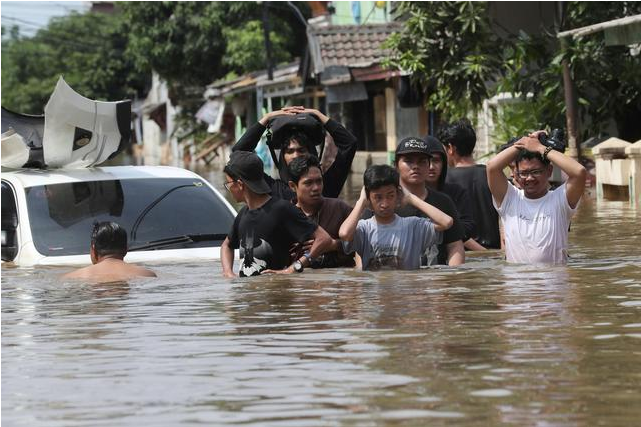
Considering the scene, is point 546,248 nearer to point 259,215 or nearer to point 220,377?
point 259,215

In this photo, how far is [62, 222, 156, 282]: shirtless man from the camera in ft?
30.0

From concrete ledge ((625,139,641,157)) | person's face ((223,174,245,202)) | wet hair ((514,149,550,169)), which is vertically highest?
concrete ledge ((625,139,641,157))

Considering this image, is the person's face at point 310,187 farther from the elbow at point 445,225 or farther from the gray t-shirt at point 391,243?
the elbow at point 445,225

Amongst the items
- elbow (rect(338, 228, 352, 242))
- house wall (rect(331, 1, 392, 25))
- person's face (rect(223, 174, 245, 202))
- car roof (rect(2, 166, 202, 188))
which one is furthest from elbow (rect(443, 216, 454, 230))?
house wall (rect(331, 1, 392, 25))

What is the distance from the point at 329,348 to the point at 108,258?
3161mm

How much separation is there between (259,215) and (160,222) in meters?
2.22

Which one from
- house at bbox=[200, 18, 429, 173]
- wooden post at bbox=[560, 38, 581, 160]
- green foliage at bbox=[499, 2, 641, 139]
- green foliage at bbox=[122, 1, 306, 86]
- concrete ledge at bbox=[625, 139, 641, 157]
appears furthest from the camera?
green foliage at bbox=[122, 1, 306, 86]

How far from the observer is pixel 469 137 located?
9.82m

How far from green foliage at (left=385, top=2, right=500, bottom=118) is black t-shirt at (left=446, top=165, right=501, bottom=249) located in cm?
1130

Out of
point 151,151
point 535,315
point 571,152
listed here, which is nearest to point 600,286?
point 535,315

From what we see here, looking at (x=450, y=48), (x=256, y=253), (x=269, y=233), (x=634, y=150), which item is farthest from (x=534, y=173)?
(x=450, y=48)

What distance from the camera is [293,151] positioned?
353 inches

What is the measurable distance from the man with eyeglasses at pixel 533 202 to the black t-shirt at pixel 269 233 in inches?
47.8

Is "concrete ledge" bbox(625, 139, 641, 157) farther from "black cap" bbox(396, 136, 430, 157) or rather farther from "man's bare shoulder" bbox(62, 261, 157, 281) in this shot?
"man's bare shoulder" bbox(62, 261, 157, 281)
